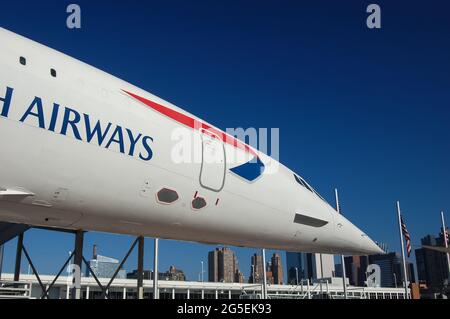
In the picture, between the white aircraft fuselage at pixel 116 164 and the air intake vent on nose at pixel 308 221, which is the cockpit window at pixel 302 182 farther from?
the air intake vent on nose at pixel 308 221

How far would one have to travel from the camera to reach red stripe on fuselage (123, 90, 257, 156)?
8.63 m

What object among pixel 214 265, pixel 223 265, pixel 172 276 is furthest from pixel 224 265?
pixel 172 276

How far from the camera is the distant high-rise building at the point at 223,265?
168m

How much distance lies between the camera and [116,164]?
7.50 metres

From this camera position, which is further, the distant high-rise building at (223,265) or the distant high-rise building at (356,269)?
the distant high-rise building at (356,269)

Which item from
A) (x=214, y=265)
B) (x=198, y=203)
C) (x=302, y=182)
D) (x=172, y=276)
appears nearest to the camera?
(x=198, y=203)

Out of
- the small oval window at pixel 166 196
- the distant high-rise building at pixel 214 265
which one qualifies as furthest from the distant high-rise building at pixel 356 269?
the small oval window at pixel 166 196

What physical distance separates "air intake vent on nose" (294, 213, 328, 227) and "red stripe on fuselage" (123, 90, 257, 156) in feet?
6.52

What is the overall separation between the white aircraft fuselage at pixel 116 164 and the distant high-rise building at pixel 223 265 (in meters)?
158

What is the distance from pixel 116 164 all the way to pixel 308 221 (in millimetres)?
6095

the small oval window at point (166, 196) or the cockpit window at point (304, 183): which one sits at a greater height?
the cockpit window at point (304, 183)

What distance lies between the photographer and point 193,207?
9.04 meters

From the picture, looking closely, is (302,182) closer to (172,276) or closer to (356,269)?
(172,276)
